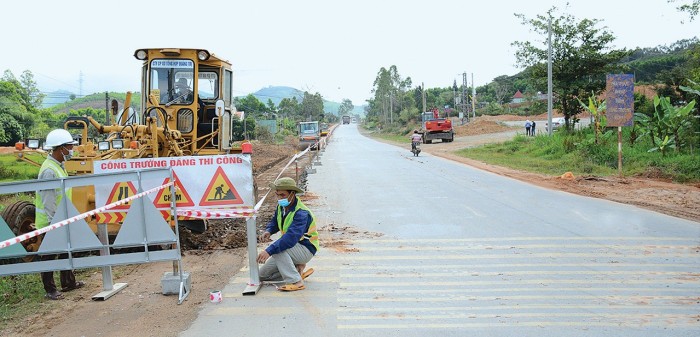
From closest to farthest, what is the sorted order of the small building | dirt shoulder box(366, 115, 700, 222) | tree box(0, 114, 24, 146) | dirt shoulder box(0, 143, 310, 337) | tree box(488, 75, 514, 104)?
1. dirt shoulder box(0, 143, 310, 337)
2. dirt shoulder box(366, 115, 700, 222)
3. tree box(0, 114, 24, 146)
4. tree box(488, 75, 514, 104)
5. the small building

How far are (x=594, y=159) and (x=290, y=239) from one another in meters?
19.5

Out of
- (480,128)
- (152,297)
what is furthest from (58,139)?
(480,128)

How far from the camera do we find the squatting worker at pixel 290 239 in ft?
21.9

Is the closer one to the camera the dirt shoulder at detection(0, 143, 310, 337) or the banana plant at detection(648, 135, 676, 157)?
the dirt shoulder at detection(0, 143, 310, 337)

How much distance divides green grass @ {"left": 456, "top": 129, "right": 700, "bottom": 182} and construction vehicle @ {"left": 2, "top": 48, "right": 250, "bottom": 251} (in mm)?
13316

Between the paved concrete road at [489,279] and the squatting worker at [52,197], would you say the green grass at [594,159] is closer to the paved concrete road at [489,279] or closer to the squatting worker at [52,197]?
the paved concrete road at [489,279]

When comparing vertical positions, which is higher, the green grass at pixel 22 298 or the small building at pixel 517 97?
the small building at pixel 517 97

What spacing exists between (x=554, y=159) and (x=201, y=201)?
22116mm

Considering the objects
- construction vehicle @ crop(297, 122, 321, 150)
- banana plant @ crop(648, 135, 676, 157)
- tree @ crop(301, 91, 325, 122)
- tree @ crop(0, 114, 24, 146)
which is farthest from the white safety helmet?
tree @ crop(301, 91, 325, 122)

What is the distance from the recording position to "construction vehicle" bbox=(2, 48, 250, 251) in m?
10.3

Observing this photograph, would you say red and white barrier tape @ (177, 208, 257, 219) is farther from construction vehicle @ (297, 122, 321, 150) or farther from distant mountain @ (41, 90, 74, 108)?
distant mountain @ (41, 90, 74, 108)

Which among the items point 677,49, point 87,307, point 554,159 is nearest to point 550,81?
point 554,159

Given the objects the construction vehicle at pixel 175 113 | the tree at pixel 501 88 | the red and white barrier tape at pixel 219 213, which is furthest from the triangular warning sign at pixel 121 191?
the tree at pixel 501 88

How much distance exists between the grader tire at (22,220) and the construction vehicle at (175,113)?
176cm
